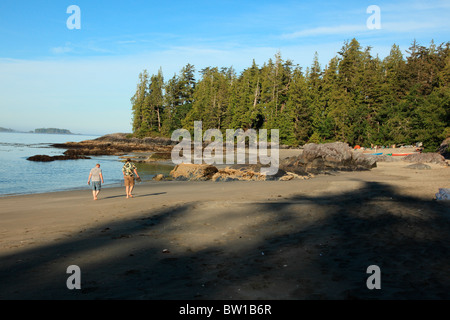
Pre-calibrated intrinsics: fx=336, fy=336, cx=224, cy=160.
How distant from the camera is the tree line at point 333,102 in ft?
180

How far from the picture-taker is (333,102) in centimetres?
6888

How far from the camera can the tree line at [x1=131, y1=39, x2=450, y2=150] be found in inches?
2154

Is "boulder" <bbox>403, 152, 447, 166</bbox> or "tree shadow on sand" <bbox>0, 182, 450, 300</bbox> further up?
"boulder" <bbox>403, 152, 447, 166</bbox>

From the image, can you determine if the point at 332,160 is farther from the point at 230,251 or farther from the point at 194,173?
the point at 230,251

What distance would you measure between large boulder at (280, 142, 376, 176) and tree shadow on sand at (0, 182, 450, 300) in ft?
65.2

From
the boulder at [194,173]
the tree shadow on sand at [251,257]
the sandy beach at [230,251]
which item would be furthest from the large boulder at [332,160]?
the tree shadow on sand at [251,257]

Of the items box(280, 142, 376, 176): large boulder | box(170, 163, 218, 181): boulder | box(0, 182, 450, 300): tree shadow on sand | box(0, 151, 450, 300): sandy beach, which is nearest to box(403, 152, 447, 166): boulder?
box(280, 142, 376, 176): large boulder

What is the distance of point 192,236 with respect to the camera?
840 cm

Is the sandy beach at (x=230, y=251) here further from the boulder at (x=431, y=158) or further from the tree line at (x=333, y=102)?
the tree line at (x=333, y=102)

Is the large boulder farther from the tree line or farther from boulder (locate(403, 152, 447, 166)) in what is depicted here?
the tree line

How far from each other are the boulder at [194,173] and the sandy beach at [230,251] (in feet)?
41.5

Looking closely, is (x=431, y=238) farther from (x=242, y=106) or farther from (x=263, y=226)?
(x=242, y=106)
